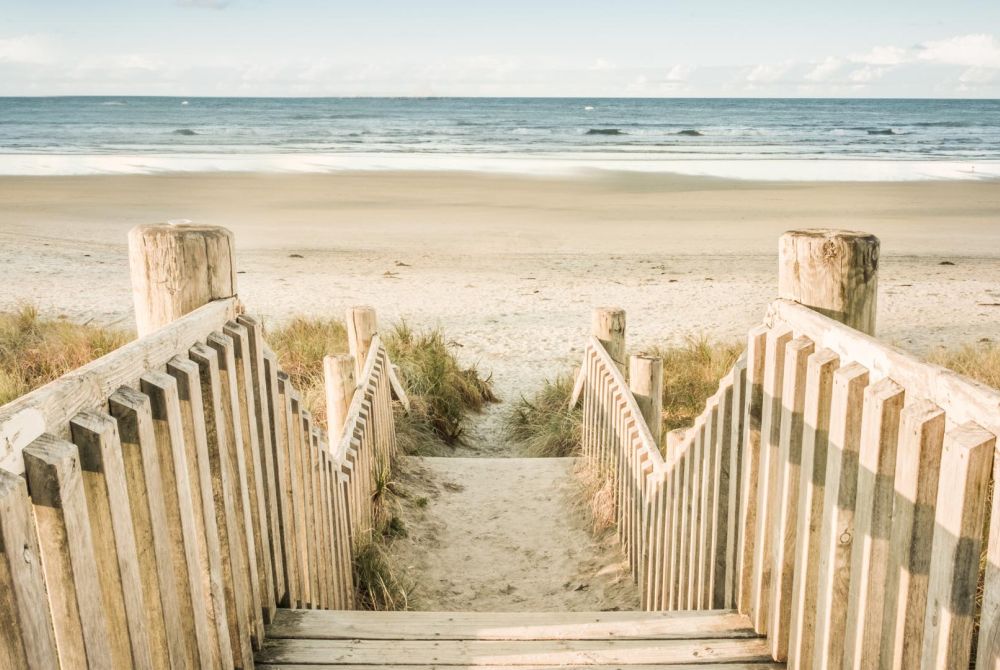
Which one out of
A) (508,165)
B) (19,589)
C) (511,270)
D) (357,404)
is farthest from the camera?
(508,165)

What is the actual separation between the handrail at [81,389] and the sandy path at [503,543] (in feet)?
8.19

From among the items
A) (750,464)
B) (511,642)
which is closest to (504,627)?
(511,642)

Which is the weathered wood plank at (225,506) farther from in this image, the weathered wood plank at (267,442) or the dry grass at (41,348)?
the dry grass at (41,348)

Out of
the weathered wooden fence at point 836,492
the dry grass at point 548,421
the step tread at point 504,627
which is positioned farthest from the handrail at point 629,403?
the step tread at point 504,627

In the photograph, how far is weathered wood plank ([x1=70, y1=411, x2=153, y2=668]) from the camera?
1.49 metres

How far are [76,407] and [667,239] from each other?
1450cm

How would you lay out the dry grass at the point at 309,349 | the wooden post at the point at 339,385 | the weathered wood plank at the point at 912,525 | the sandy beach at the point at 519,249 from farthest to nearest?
the sandy beach at the point at 519,249, the dry grass at the point at 309,349, the wooden post at the point at 339,385, the weathered wood plank at the point at 912,525

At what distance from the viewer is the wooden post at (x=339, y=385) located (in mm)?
4785

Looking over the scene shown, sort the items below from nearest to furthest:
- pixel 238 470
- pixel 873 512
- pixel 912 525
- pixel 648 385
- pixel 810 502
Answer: pixel 912 525 → pixel 873 512 → pixel 810 502 → pixel 238 470 → pixel 648 385

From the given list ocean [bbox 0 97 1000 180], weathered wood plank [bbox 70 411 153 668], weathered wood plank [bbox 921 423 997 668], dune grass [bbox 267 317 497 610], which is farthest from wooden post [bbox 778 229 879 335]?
ocean [bbox 0 97 1000 180]

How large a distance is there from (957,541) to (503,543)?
3538mm

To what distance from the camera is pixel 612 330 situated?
18.7 ft

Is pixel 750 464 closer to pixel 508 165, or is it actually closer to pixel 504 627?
pixel 504 627

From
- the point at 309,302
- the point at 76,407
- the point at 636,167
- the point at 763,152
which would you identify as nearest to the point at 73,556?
the point at 76,407
